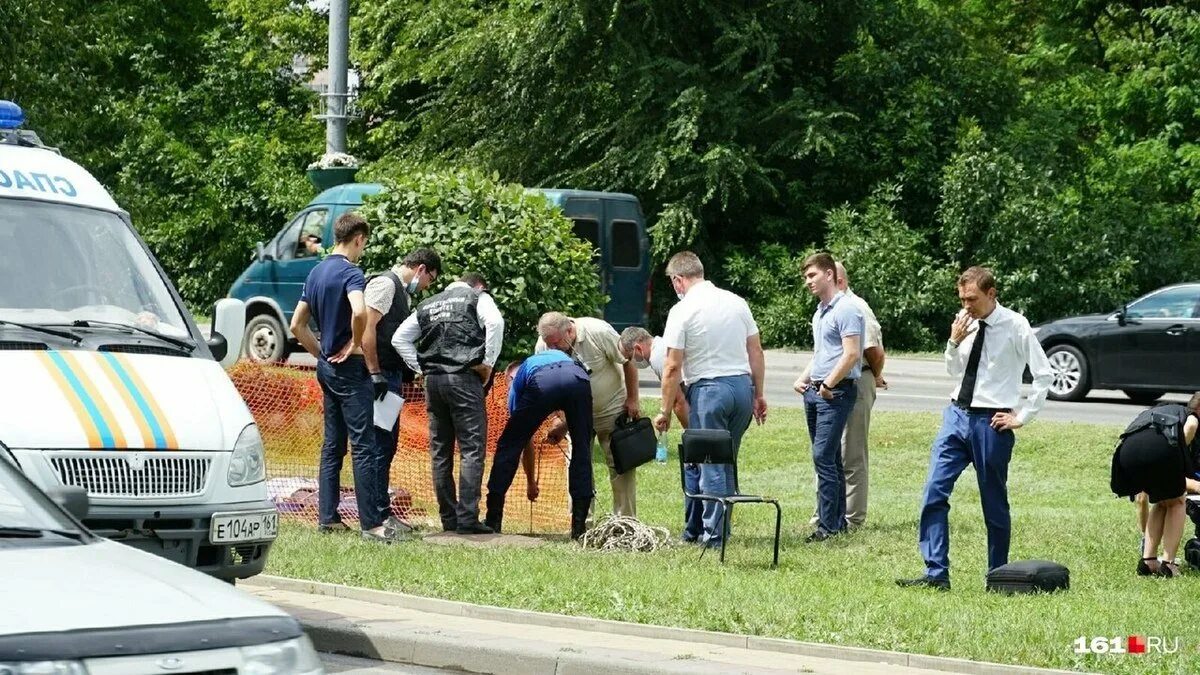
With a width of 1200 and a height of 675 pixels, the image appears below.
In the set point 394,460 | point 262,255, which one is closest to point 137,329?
point 394,460

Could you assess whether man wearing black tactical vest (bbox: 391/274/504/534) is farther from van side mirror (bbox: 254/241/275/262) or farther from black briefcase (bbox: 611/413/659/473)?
van side mirror (bbox: 254/241/275/262)

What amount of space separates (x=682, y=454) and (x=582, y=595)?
2.24 meters

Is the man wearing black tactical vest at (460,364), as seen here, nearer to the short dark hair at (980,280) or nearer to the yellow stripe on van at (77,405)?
the short dark hair at (980,280)

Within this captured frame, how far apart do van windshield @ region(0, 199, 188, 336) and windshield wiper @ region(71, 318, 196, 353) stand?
4 centimetres

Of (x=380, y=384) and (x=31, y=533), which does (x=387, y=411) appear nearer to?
(x=380, y=384)

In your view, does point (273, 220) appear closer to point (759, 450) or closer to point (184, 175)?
point (184, 175)

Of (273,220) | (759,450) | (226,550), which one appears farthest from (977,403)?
(273,220)

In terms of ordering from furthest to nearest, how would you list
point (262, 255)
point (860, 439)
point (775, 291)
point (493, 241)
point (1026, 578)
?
point (775, 291), point (262, 255), point (493, 241), point (860, 439), point (1026, 578)

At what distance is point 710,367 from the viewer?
12141 millimetres

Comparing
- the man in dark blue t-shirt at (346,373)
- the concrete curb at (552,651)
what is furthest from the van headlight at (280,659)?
the man in dark blue t-shirt at (346,373)

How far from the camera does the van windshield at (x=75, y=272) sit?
884 centimetres

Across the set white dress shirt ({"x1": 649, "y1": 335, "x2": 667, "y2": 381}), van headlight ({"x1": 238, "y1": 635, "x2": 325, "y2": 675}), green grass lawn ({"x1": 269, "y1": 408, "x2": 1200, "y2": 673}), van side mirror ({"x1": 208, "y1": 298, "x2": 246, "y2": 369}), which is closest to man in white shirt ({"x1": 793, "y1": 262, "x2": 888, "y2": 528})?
green grass lawn ({"x1": 269, "y1": 408, "x2": 1200, "y2": 673})

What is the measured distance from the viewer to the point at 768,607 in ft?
30.2

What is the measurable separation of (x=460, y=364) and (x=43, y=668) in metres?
7.65
